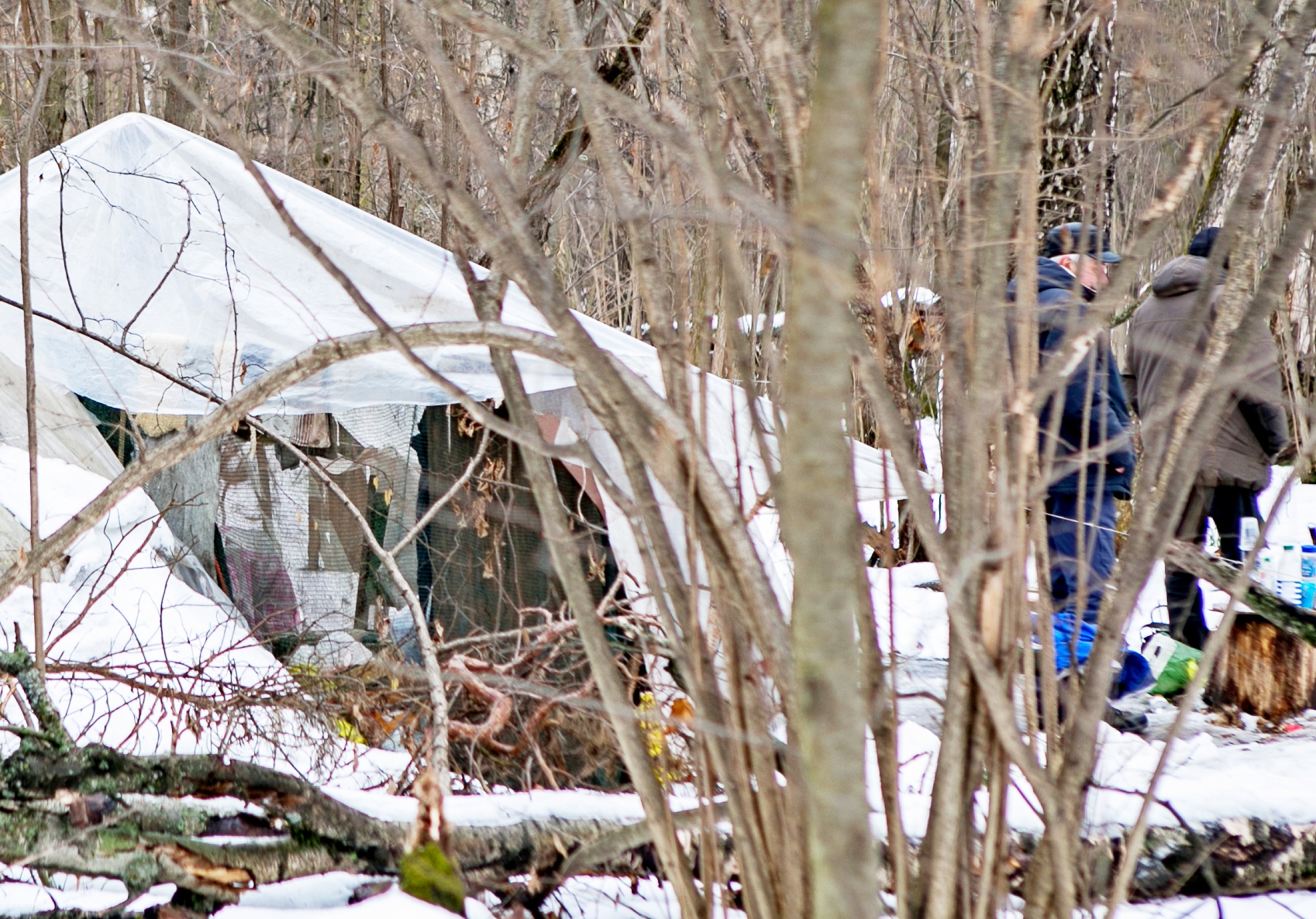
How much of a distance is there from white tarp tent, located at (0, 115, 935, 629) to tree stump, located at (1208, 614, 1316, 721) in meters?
1.66

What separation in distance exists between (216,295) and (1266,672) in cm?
452

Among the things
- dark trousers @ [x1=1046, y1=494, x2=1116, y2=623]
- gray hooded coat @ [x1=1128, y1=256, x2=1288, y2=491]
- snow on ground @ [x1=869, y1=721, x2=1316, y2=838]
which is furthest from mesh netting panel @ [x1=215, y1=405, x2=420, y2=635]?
gray hooded coat @ [x1=1128, y1=256, x2=1288, y2=491]

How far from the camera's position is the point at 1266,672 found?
4.81 m

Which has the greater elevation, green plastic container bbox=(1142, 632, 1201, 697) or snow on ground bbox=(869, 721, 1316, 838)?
snow on ground bbox=(869, 721, 1316, 838)

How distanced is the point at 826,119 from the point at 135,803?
1.63 metres

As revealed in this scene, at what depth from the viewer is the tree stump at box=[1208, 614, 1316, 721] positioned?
188 inches

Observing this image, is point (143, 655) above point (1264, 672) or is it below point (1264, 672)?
above

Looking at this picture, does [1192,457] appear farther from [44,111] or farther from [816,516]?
[44,111]

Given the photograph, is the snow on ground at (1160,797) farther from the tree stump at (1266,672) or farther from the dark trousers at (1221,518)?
the dark trousers at (1221,518)

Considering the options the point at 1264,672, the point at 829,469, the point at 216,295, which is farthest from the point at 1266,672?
the point at 829,469

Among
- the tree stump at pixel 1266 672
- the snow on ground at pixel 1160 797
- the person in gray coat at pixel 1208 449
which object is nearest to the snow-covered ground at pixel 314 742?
the snow on ground at pixel 1160 797

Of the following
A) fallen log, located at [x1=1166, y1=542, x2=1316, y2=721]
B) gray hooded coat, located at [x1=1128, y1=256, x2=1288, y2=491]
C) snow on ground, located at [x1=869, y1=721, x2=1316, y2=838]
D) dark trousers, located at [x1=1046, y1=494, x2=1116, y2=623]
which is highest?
gray hooded coat, located at [x1=1128, y1=256, x2=1288, y2=491]

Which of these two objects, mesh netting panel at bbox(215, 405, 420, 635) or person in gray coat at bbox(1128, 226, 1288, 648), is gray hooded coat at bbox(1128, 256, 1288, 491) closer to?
person in gray coat at bbox(1128, 226, 1288, 648)

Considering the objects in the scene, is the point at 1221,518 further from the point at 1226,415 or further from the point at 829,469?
the point at 829,469
